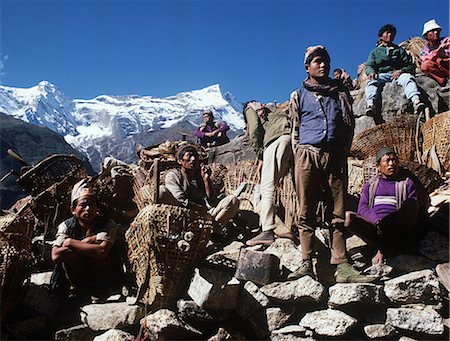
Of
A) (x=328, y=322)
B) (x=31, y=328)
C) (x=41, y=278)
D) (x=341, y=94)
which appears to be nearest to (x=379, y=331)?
(x=328, y=322)

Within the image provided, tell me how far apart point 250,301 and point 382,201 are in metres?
1.58

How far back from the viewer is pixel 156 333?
388 centimetres

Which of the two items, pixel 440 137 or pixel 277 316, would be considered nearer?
pixel 277 316

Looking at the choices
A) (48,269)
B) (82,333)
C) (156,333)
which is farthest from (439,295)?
(48,269)

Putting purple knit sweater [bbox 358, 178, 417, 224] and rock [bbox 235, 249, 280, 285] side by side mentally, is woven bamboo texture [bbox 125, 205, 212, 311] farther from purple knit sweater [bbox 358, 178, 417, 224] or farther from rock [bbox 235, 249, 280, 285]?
purple knit sweater [bbox 358, 178, 417, 224]

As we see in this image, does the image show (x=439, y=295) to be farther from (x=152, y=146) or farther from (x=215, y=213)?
(x=152, y=146)

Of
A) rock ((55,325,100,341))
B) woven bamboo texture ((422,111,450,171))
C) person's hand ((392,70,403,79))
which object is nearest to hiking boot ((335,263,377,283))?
rock ((55,325,100,341))

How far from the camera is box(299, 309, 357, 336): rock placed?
353cm

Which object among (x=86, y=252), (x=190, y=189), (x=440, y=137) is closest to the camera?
(x=86, y=252)

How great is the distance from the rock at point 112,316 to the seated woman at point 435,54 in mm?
7579

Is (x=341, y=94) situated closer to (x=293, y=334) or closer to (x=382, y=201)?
(x=382, y=201)

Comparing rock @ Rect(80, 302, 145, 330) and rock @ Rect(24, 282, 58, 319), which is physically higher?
rock @ Rect(24, 282, 58, 319)

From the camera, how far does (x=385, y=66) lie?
8844 millimetres

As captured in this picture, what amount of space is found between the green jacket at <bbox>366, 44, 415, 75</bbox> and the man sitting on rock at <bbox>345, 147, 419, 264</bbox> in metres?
5.20
